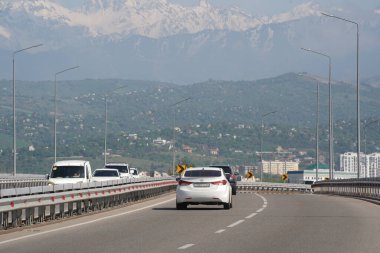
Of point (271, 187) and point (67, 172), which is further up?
point (67, 172)

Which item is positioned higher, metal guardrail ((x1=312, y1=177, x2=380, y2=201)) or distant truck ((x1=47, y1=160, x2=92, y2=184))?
distant truck ((x1=47, y1=160, x2=92, y2=184))

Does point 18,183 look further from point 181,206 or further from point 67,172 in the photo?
point 181,206

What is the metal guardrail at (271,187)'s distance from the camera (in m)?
99.2

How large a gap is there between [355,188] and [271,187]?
4304cm

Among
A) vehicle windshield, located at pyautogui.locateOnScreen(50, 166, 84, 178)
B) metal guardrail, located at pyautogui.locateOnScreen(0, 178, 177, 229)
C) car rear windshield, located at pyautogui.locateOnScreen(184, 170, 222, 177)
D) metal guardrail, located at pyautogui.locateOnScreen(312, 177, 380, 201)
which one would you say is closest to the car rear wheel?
car rear windshield, located at pyautogui.locateOnScreen(184, 170, 222, 177)

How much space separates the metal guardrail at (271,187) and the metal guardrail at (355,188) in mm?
16510

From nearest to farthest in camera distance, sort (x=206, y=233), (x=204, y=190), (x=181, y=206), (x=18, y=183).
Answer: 1. (x=206, y=233)
2. (x=204, y=190)
3. (x=181, y=206)
4. (x=18, y=183)

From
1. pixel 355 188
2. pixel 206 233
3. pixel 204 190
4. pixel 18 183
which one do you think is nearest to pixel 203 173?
pixel 204 190

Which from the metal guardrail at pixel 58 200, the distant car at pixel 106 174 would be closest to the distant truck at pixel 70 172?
the metal guardrail at pixel 58 200

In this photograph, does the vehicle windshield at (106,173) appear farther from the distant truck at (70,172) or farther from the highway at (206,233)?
the highway at (206,233)

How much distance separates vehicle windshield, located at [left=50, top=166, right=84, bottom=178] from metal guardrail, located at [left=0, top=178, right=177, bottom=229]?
1671 mm

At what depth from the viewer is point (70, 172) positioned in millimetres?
47312

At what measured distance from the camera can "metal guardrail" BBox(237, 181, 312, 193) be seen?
325ft

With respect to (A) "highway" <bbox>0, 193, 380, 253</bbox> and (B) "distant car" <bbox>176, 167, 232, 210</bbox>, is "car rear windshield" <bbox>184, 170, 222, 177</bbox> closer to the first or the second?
(B) "distant car" <bbox>176, 167, 232, 210</bbox>
